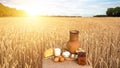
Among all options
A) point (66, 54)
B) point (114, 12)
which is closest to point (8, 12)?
point (114, 12)

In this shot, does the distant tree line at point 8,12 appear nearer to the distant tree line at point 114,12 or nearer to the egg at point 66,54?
the distant tree line at point 114,12

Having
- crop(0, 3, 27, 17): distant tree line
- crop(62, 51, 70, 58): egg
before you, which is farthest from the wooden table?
crop(0, 3, 27, 17): distant tree line

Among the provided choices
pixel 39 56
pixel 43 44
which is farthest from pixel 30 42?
pixel 39 56

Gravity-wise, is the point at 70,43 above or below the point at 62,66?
above

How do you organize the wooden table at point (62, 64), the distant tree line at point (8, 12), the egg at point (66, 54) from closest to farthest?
the wooden table at point (62, 64)
the egg at point (66, 54)
the distant tree line at point (8, 12)

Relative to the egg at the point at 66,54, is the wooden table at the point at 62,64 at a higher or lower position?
lower

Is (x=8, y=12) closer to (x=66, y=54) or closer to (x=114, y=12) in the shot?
(x=114, y=12)

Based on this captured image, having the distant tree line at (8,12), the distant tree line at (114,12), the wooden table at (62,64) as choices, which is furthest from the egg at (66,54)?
the distant tree line at (114,12)

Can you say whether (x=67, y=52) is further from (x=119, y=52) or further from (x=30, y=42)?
(x=30, y=42)

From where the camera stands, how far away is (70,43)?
3725mm

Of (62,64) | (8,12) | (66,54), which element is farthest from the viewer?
(8,12)

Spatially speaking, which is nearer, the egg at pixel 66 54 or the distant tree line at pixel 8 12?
the egg at pixel 66 54

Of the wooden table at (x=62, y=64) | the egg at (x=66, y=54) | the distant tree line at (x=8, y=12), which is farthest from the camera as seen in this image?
the distant tree line at (x=8, y=12)

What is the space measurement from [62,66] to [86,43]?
264 centimetres
